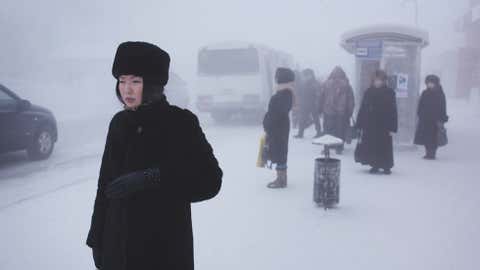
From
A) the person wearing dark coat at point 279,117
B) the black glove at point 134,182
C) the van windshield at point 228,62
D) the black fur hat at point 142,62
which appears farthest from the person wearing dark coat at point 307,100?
the black glove at point 134,182

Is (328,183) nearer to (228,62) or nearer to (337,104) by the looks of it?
(337,104)

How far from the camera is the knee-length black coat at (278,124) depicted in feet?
24.2

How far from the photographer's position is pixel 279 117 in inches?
291

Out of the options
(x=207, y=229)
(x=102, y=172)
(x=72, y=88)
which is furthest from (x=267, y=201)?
(x=72, y=88)

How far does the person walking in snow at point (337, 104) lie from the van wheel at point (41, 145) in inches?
229

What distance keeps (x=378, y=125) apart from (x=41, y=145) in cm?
653

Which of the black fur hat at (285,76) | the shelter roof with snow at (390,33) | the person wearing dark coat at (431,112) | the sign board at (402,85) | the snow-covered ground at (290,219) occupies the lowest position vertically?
the snow-covered ground at (290,219)

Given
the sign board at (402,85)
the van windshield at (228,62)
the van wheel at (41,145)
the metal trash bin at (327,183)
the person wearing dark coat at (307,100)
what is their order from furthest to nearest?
1. the van windshield at (228,62)
2. the person wearing dark coat at (307,100)
3. the sign board at (402,85)
4. the van wheel at (41,145)
5. the metal trash bin at (327,183)

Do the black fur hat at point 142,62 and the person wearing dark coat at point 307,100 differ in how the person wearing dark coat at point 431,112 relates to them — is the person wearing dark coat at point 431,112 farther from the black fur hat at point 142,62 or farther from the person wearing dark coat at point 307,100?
the black fur hat at point 142,62

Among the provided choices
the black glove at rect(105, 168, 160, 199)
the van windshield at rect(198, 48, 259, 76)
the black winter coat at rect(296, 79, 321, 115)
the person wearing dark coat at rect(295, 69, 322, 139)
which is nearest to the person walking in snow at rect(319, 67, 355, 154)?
the person wearing dark coat at rect(295, 69, 322, 139)

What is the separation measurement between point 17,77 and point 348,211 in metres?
30.5

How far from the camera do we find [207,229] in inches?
230

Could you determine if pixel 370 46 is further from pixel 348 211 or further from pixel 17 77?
pixel 17 77

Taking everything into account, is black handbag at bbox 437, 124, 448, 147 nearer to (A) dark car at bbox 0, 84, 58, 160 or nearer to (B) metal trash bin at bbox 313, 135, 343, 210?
(B) metal trash bin at bbox 313, 135, 343, 210
